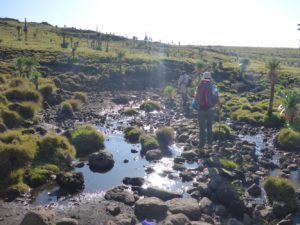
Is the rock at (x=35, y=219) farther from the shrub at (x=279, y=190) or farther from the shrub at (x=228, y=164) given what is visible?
the shrub at (x=228, y=164)

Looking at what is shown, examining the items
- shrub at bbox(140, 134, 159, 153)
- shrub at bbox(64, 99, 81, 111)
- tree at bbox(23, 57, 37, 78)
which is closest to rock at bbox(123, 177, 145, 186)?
shrub at bbox(140, 134, 159, 153)

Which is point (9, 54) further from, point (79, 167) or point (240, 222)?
point (240, 222)

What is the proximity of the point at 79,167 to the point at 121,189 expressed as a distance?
4.46m

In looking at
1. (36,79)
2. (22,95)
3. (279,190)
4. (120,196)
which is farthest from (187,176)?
(36,79)

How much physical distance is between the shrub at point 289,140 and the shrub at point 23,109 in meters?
19.6

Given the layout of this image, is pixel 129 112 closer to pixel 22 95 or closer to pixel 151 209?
pixel 22 95

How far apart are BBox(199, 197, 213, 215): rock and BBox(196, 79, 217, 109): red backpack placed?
24.7 feet

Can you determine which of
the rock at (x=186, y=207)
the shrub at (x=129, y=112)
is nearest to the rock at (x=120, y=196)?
the rock at (x=186, y=207)

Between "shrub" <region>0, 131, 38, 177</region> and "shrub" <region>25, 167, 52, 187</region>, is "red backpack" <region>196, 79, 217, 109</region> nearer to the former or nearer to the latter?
"shrub" <region>25, 167, 52, 187</region>

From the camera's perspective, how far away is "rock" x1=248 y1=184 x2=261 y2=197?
740 inches

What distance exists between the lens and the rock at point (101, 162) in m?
22.2

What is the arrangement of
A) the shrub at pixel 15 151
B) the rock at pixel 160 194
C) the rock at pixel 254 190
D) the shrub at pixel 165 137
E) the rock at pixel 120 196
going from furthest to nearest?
the shrub at pixel 165 137 → the shrub at pixel 15 151 → the rock at pixel 254 190 → the rock at pixel 160 194 → the rock at pixel 120 196

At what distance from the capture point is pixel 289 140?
28859mm

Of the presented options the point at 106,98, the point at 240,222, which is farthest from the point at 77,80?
the point at 240,222
